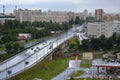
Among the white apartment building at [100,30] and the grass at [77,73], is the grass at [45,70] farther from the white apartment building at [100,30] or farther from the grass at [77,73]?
the white apartment building at [100,30]

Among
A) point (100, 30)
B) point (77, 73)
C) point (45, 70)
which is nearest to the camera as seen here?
point (77, 73)

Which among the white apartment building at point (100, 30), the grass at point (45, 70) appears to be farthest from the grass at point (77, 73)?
the white apartment building at point (100, 30)

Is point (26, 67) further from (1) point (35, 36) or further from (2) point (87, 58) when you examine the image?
(1) point (35, 36)

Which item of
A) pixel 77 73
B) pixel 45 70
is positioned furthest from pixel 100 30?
pixel 77 73

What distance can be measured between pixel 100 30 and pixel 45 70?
1795 cm

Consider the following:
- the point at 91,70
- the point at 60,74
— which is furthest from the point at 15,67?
the point at 91,70

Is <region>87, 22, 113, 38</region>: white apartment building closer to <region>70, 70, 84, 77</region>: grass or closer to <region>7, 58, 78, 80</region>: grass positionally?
<region>7, 58, 78, 80</region>: grass

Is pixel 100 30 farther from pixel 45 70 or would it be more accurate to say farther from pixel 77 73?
pixel 77 73

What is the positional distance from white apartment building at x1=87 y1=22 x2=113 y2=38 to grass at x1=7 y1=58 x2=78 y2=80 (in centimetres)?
1341

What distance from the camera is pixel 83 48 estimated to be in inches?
A: 930

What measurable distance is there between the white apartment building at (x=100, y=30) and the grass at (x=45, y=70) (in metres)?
13.4

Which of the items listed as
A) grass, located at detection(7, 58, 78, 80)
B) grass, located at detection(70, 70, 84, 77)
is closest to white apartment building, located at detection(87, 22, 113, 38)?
grass, located at detection(7, 58, 78, 80)

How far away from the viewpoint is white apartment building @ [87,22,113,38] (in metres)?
32.6

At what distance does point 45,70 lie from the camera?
16344 mm
